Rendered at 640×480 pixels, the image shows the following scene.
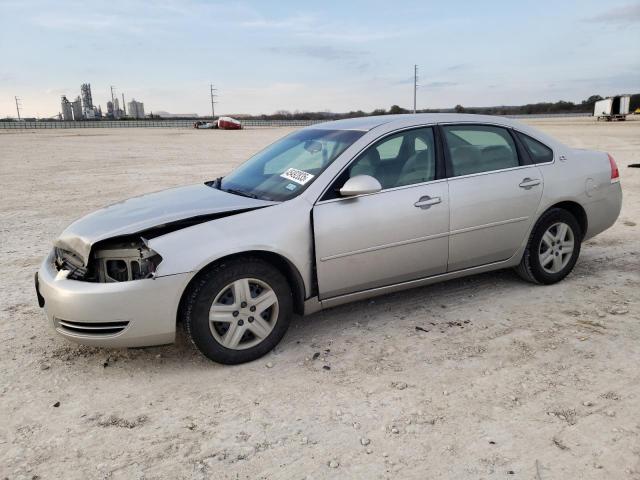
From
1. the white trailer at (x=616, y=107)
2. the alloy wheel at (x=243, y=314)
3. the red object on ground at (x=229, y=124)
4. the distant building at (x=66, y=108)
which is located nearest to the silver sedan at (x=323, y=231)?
the alloy wheel at (x=243, y=314)

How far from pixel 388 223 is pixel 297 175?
0.77 meters

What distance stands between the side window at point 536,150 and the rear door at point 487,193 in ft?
0.29

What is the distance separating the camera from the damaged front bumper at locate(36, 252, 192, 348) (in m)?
3.20

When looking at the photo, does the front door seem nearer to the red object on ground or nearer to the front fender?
the front fender

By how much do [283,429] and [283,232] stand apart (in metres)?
1.29

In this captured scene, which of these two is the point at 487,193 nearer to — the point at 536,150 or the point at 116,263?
the point at 536,150

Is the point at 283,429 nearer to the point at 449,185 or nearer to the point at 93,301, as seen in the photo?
the point at 93,301

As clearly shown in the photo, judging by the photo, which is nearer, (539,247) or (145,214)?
(145,214)

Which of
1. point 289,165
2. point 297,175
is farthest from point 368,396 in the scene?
point 289,165

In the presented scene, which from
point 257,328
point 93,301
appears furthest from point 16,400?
point 257,328

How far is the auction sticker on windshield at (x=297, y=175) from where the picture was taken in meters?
3.84

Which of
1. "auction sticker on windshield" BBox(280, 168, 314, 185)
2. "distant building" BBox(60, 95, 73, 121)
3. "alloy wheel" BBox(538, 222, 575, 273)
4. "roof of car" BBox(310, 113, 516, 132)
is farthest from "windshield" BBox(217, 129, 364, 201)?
"distant building" BBox(60, 95, 73, 121)

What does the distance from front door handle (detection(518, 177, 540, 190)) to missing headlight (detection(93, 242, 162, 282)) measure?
3085 millimetres

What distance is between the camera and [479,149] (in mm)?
4453
